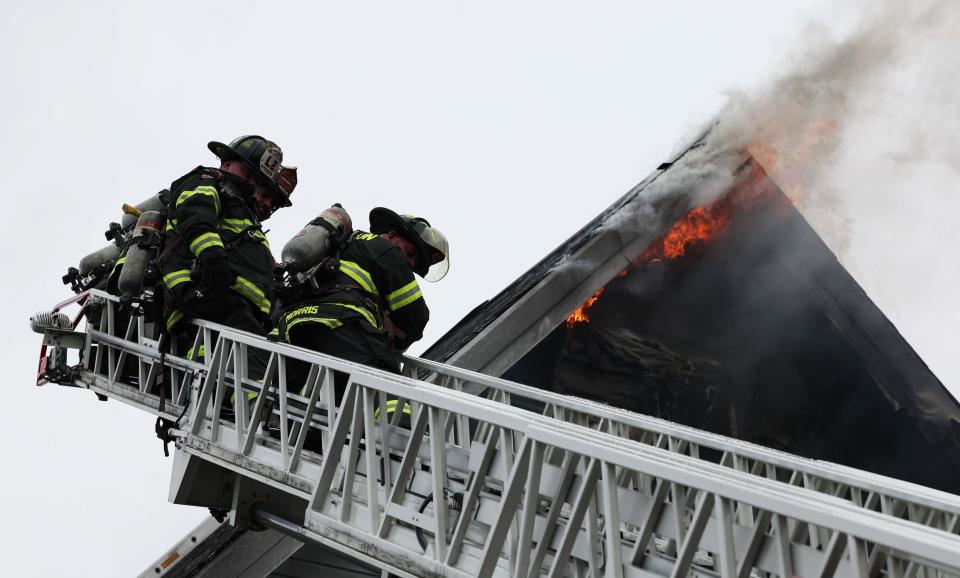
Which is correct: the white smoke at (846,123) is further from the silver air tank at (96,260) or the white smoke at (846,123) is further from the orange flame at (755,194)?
the silver air tank at (96,260)

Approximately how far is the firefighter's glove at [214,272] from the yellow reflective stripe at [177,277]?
0.14 m

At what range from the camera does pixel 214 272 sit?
5.82m

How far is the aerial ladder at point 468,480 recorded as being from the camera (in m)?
3.11

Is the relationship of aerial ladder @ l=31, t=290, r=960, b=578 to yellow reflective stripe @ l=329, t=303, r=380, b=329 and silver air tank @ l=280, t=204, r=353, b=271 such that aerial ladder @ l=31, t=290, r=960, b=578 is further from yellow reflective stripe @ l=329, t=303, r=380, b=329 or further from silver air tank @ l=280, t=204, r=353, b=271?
silver air tank @ l=280, t=204, r=353, b=271

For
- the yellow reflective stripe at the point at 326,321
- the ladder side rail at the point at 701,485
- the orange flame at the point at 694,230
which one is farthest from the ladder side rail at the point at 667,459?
the orange flame at the point at 694,230

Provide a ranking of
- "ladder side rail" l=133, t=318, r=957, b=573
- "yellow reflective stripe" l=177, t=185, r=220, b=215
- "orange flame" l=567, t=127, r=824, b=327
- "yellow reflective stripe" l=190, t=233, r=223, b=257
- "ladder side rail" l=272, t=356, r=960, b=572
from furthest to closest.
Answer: "orange flame" l=567, t=127, r=824, b=327 → "yellow reflective stripe" l=177, t=185, r=220, b=215 → "yellow reflective stripe" l=190, t=233, r=223, b=257 → "ladder side rail" l=133, t=318, r=957, b=573 → "ladder side rail" l=272, t=356, r=960, b=572

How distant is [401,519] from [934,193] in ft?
25.1

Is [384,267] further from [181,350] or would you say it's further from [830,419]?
[830,419]

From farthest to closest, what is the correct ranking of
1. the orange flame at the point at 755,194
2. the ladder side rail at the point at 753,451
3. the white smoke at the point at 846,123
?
1. the orange flame at the point at 755,194
2. the white smoke at the point at 846,123
3. the ladder side rail at the point at 753,451

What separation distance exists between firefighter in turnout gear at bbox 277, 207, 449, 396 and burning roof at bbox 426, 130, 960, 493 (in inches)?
99.9

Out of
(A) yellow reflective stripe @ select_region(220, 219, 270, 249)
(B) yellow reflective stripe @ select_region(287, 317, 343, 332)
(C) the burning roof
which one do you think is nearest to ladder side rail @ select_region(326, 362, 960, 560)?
(B) yellow reflective stripe @ select_region(287, 317, 343, 332)

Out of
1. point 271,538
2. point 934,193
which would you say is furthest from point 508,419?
point 934,193

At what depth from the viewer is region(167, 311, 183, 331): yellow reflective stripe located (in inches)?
238

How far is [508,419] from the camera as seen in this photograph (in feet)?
12.6
